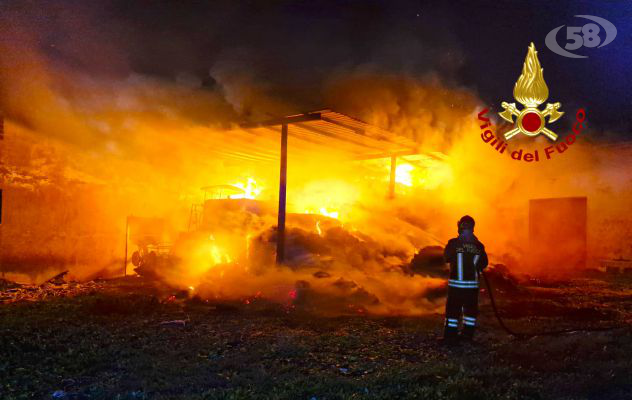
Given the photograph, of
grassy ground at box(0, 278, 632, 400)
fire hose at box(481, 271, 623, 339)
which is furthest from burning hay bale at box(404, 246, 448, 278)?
fire hose at box(481, 271, 623, 339)

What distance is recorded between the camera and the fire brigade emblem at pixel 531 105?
13.7 meters

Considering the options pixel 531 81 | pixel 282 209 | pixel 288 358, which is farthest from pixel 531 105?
pixel 288 358

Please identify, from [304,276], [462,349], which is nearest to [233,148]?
[304,276]

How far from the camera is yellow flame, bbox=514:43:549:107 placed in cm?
1362

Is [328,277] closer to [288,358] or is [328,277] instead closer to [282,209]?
[282,209]

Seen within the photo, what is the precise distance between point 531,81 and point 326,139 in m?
6.45

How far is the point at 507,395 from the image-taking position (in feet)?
12.9

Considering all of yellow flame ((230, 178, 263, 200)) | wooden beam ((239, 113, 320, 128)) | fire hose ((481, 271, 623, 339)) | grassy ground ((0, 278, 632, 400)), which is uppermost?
wooden beam ((239, 113, 320, 128))

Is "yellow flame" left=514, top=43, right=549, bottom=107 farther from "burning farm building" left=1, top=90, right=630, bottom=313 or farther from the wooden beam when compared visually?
the wooden beam

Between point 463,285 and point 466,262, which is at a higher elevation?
point 466,262

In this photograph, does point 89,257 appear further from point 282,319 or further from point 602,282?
point 602,282

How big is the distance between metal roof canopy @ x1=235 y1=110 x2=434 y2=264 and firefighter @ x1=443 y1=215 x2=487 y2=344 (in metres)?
5.18

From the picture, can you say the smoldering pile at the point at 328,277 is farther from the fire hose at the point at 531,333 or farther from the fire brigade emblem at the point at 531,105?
the fire brigade emblem at the point at 531,105

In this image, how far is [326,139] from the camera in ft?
44.9
